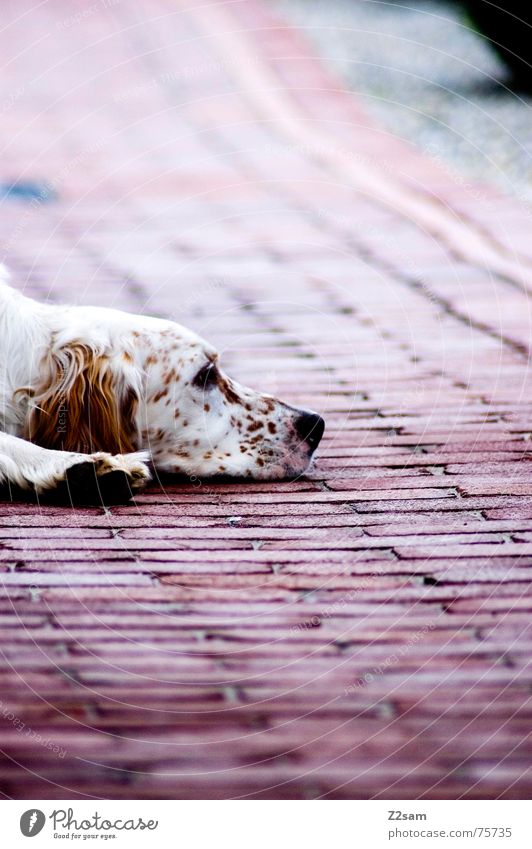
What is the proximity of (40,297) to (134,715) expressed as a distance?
4.39 metres

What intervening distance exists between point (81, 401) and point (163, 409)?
30 cm

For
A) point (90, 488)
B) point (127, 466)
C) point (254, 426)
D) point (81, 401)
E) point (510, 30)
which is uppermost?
point (510, 30)

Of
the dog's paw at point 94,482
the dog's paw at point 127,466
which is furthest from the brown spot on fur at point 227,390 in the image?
the dog's paw at point 94,482

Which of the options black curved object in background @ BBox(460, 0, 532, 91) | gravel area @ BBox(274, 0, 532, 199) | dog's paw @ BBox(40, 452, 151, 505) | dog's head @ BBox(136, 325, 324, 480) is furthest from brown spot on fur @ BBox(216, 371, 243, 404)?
black curved object in background @ BBox(460, 0, 532, 91)

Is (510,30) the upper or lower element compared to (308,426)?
upper

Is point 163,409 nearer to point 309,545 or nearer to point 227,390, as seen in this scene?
point 227,390

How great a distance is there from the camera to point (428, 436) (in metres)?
4.69

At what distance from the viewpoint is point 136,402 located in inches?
160

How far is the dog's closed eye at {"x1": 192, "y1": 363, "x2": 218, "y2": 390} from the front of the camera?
13.5ft

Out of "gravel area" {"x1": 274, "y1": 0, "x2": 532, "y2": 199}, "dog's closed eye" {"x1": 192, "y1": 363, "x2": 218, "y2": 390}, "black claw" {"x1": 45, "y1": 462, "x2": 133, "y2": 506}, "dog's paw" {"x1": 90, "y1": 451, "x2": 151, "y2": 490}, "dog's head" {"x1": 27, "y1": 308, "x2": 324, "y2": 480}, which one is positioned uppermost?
"gravel area" {"x1": 274, "y1": 0, "x2": 532, "y2": 199}

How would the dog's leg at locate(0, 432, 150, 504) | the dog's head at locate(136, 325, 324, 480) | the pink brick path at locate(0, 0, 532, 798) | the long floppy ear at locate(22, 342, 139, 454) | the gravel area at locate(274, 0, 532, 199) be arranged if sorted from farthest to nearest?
the gravel area at locate(274, 0, 532, 199), the dog's head at locate(136, 325, 324, 480), the long floppy ear at locate(22, 342, 139, 454), the dog's leg at locate(0, 432, 150, 504), the pink brick path at locate(0, 0, 532, 798)

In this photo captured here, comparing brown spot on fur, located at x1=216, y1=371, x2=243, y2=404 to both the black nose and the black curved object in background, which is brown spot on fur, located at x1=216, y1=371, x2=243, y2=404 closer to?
the black nose

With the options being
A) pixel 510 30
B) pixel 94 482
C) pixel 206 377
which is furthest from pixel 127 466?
pixel 510 30
